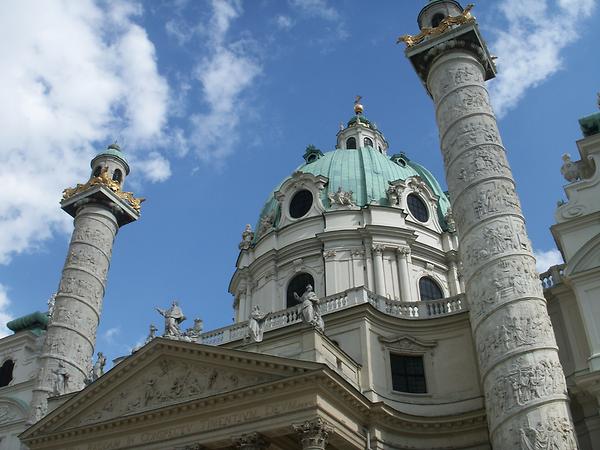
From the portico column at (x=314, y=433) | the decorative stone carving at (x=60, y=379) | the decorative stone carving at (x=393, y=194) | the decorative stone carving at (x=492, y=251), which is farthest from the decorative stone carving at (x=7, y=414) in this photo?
the decorative stone carving at (x=492, y=251)

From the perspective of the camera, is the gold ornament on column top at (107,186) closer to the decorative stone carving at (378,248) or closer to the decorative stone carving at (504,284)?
the decorative stone carving at (378,248)

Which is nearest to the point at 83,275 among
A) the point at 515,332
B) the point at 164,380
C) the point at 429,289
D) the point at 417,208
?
the point at 164,380

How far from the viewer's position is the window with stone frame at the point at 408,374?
22.2m

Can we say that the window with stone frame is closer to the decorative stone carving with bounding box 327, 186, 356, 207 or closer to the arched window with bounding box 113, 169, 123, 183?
the decorative stone carving with bounding box 327, 186, 356, 207

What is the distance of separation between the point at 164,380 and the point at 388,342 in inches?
290

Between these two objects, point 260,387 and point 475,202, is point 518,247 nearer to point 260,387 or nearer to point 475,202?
point 475,202

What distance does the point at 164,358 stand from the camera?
847 inches

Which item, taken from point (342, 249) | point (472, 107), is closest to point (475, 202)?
point (472, 107)

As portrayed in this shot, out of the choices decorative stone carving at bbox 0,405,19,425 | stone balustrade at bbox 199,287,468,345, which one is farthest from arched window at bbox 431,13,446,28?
decorative stone carving at bbox 0,405,19,425

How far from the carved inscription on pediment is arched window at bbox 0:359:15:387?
9.11 metres

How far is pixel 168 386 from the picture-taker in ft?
68.7

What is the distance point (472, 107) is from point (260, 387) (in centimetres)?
1120

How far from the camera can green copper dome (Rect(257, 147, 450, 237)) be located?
31844mm

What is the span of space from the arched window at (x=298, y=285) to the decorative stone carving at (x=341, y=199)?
375 centimetres
